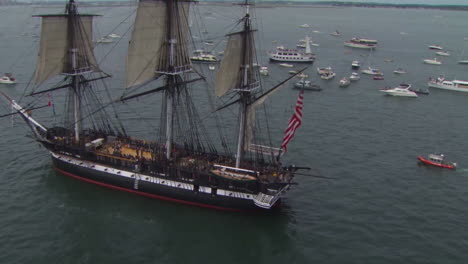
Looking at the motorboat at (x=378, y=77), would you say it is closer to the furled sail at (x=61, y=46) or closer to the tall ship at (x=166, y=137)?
the tall ship at (x=166, y=137)

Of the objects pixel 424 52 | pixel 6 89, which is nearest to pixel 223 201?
pixel 6 89

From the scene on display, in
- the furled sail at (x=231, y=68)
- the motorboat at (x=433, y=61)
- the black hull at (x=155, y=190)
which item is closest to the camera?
the furled sail at (x=231, y=68)

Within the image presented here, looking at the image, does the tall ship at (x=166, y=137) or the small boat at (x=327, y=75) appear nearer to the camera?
the tall ship at (x=166, y=137)

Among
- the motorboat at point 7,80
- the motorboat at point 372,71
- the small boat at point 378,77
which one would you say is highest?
the motorboat at point 372,71

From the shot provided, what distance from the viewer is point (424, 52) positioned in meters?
154

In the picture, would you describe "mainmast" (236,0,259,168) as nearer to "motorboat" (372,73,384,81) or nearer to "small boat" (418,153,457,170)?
"small boat" (418,153,457,170)

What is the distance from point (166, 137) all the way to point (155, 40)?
10052mm

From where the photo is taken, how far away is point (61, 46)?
46.4m

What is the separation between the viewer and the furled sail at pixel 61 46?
1791 inches

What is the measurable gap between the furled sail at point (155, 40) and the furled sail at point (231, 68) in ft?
17.6

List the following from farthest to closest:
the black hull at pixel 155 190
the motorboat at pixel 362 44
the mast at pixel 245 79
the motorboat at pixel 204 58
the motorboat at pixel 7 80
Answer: the motorboat at pixel 362 44
the motorboat at pixel 204 58
the motorboat at pixel 7 80
the black hull at pixel 155 190
the mast at pixel 245 79

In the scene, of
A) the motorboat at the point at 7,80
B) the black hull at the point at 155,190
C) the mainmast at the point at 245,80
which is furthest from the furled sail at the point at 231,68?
the motorboat at the point at 7,80

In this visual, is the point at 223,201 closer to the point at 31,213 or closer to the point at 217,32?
the point at 31,213

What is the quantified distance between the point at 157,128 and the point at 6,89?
36.9m
